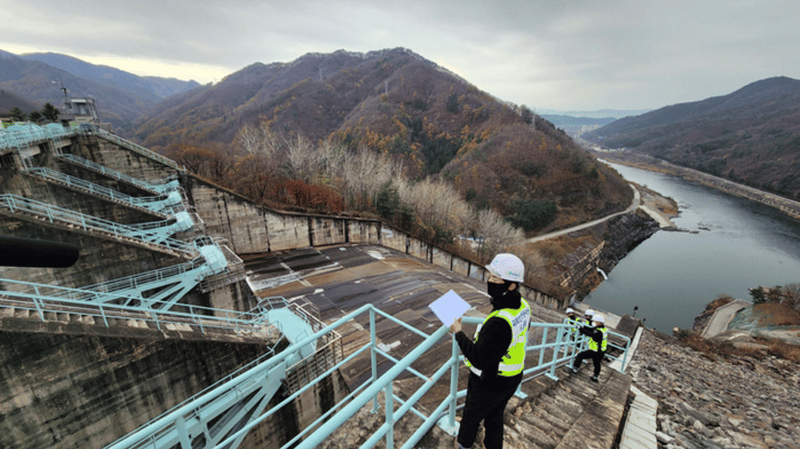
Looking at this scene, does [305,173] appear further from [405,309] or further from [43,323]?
[43,323]

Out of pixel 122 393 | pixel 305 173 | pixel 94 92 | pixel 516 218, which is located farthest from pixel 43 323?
pixel 94 92

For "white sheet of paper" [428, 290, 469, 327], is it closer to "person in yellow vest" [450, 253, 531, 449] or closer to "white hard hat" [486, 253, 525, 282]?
"person in yellow vest" [450, 253, 531, 449]

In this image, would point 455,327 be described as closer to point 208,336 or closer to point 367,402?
point 367,402

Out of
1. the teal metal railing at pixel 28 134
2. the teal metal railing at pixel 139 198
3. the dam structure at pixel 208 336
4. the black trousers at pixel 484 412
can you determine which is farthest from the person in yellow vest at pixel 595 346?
the teal metal railing at pixel 28 134

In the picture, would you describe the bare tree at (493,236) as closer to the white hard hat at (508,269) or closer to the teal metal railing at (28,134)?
the white hard hat at (508,269)

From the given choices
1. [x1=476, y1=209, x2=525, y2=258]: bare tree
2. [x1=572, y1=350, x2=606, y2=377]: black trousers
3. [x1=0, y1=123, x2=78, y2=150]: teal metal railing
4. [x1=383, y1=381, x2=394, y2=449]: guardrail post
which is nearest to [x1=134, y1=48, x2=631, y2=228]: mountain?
[x1=476, y1=209, x2=525, y2=258]: bare tree

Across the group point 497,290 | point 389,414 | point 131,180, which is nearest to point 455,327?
point 497,290

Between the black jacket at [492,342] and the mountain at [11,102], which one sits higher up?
the mountain at [11,102]
